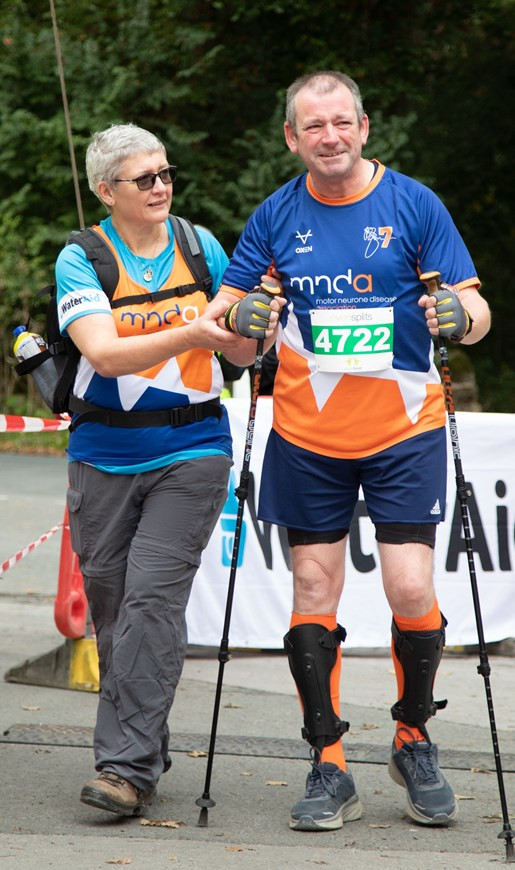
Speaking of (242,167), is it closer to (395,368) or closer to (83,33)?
(83,33)

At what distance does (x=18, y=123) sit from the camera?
65.2ft

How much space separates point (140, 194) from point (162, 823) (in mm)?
1922

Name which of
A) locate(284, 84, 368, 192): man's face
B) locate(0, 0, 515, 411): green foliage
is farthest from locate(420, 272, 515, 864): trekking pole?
locate(0, 0, 515, 411): green foliage

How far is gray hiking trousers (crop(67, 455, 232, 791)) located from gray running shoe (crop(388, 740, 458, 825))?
0.75 m

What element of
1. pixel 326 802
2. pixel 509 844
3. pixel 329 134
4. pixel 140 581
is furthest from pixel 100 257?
pixel 509 844

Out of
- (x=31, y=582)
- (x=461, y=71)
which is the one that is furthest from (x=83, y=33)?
(x=31, y=582)

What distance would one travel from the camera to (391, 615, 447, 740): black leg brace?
391cm

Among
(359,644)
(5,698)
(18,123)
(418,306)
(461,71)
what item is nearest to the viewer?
(418,306)

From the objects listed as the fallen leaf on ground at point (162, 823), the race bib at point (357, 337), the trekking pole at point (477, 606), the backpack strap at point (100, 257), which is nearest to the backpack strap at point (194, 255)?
the backpack strap at point (100, 257)

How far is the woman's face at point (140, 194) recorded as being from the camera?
406cm

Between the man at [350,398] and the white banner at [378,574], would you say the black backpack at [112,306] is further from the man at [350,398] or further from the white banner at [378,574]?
the white banner at [378,574]

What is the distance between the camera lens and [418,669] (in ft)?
12.8

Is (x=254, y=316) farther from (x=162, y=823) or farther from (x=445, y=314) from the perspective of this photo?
(x=162, y=823)

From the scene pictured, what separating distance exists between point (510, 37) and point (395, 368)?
2088 cm
